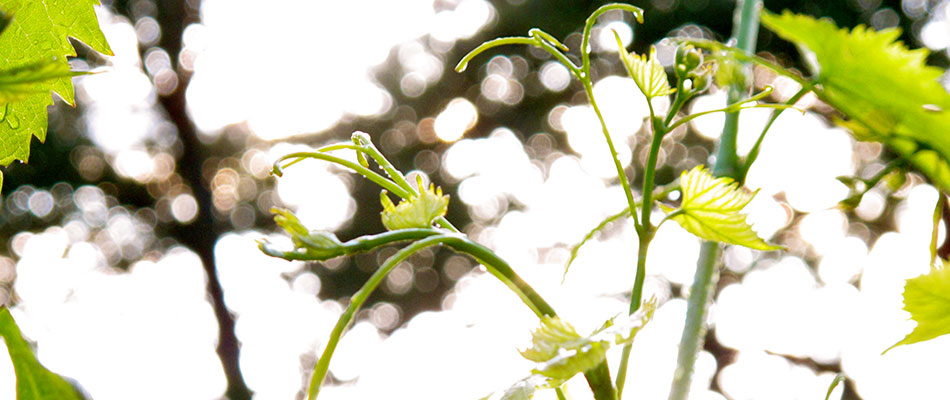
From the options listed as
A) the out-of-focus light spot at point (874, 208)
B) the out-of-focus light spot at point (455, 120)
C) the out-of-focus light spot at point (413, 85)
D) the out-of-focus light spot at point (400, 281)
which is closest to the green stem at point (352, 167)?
the out-of-focus light spot at point (455, 120)

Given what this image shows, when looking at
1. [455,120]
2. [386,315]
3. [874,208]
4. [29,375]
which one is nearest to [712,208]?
[29,375]

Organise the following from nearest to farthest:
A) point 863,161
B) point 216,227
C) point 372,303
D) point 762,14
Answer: point 762,14 < point 863,161 < point 216,227 < point 372,303

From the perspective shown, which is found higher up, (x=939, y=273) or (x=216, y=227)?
(x=939, y=273)

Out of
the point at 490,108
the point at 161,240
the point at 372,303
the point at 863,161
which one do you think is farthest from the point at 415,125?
the point at 863,161

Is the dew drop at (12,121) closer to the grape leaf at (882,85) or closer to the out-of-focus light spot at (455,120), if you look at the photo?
the grape leaf at (882,85)

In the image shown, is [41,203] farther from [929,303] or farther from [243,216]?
[929,303]

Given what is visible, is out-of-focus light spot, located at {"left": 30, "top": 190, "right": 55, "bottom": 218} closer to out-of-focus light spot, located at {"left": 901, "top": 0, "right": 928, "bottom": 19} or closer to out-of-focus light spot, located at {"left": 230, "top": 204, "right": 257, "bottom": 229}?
out-of-focus light spot, located at {"left": 230, "top": 204, "right": 257, "bottom": 229}

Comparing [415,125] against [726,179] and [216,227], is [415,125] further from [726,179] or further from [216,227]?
[726,179]

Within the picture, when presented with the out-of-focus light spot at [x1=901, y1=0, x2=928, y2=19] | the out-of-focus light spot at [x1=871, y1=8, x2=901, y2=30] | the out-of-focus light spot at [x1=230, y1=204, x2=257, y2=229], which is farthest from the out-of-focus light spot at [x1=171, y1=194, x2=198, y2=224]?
the out-of-focus light spot at [x1=901, y1=0, x2=928, y2=19]
